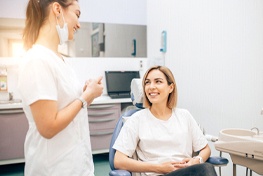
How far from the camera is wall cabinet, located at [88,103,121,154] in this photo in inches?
130

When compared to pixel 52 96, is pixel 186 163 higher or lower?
lower

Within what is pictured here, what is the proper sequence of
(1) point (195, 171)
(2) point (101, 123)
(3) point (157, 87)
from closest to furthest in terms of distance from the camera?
(1) point (195, 171)
(3) point (157, 87)
(2) point (101, 123)

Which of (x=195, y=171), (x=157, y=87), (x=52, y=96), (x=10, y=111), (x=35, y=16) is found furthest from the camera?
(x=10, y=111)

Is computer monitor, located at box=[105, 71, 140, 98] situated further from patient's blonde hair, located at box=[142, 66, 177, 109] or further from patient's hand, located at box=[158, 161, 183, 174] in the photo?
patient's hand, located at box=[158, 161, 183, 174]

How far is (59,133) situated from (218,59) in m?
1.76

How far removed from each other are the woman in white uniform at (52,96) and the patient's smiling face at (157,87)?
0.72 meters

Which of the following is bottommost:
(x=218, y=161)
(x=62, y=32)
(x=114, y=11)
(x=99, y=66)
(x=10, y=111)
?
(x=218, y=161)

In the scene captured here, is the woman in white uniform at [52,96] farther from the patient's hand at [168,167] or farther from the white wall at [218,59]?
the white wall at [218,59]

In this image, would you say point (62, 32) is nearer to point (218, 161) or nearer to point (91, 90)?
point (91, 90)

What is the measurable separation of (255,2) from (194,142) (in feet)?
3.90

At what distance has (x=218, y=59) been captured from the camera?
7.76ft

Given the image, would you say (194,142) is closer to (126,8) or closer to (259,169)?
(259,169)

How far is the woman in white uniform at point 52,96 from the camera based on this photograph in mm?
946

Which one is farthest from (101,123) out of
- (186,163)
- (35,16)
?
(35,16)
